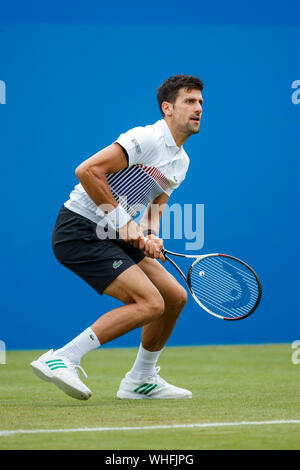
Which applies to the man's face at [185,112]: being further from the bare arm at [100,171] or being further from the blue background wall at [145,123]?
the blue background wall at [145,123]

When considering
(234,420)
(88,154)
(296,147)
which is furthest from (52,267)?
(234,420)

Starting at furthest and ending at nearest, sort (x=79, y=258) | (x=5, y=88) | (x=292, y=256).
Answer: (x=292, y=256), (x=5, y=88), (x=79, y=258)

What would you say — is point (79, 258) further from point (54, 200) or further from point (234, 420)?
point (54, 200)

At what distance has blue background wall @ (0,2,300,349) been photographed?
273 inches

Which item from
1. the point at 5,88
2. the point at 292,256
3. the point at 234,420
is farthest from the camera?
the point at 292,256

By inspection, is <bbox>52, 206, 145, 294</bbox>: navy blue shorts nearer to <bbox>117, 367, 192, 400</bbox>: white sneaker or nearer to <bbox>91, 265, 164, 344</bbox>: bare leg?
<bbox>91, 265, 164, 344</bbox>: bare leg

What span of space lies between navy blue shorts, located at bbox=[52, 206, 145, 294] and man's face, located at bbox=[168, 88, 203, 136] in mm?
667

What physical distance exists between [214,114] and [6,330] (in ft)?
8.66

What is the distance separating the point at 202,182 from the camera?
7.28 meters

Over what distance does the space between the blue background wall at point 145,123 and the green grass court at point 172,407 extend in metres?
0.66

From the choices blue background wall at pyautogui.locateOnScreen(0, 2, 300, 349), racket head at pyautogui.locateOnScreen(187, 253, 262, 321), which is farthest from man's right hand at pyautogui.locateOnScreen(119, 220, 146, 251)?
blue background wall at pyautogui.locateOnScreen(0, 2, 300, 349)

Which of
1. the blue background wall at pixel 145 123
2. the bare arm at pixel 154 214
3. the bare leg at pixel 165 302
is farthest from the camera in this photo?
the blue background wall at pixel 145 123

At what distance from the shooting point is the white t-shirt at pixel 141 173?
12.7 feet

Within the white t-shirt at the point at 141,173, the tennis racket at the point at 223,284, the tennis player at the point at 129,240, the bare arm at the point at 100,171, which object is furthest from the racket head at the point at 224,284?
the bare arm at the point at 100,171
